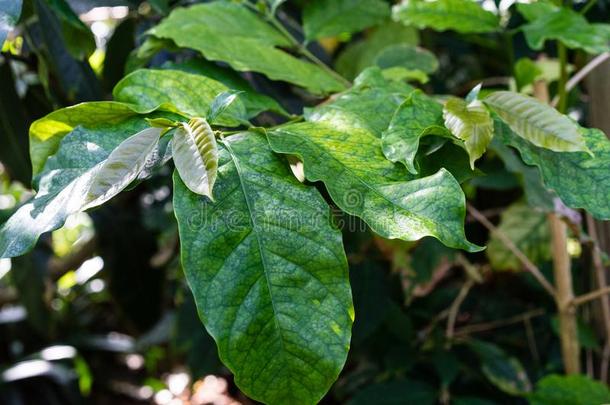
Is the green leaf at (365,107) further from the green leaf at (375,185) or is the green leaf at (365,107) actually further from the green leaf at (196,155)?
the green leaf at (196,155)

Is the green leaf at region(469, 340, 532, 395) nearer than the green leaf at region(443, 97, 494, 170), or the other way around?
the green leaf at region(443, 97, 494, 170)

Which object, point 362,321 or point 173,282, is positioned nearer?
point 362,321

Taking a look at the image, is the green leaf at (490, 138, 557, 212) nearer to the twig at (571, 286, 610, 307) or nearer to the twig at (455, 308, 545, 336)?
the twig at (571, 286, 610, 307)

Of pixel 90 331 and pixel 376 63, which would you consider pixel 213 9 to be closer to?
pixel 376 63

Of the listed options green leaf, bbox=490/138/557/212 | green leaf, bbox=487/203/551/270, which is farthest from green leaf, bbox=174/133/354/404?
green leaf, bbox=487/203/551/270

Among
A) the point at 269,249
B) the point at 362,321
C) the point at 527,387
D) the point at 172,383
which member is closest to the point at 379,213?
the point at 269,249

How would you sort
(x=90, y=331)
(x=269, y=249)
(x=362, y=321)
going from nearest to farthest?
(x=269, y=249)
(x=362, y=321)
(x=90, y=331)

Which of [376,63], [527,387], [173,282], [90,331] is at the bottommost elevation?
Result: [90,331]
